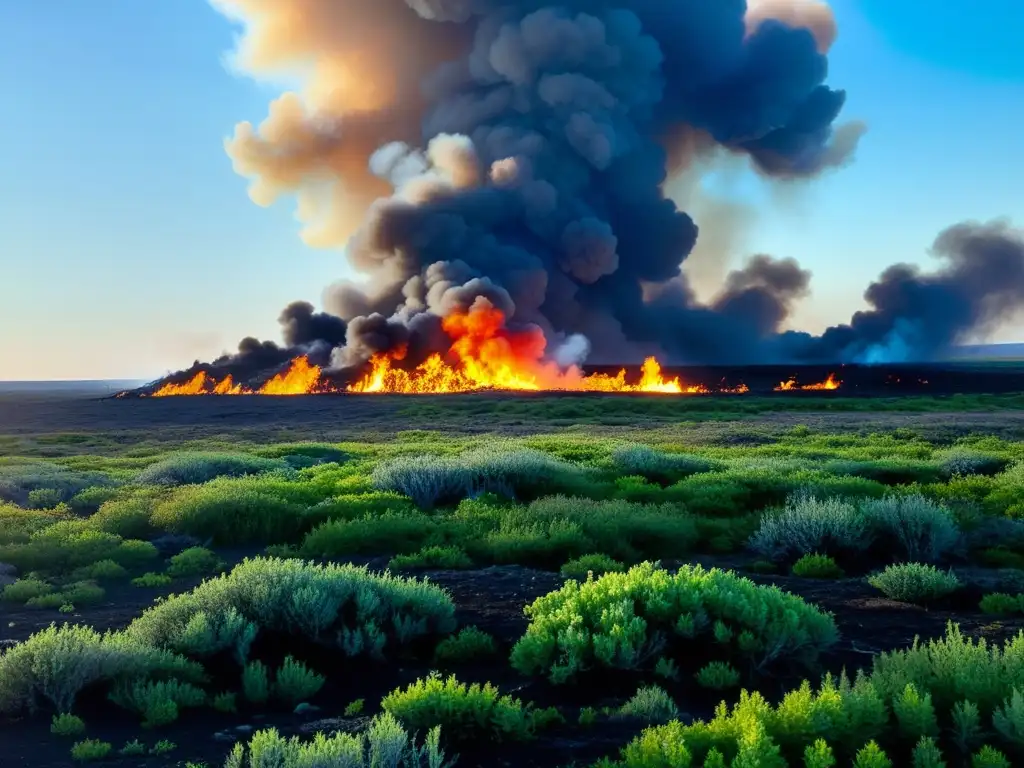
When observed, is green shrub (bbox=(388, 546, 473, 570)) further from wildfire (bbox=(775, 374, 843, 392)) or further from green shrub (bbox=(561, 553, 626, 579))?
wildfire (bbox=(775, 374, 843, 392))

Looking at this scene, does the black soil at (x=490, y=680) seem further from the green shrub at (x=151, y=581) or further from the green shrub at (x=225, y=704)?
the green shrub at (x=151, y=581)

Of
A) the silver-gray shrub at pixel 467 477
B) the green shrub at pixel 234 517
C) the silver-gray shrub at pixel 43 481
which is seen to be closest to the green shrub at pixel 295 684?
the green shrub at pixel 234 517

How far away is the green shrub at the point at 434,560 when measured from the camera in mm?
12461

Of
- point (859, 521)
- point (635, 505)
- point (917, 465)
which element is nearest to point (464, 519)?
point (635, 505)

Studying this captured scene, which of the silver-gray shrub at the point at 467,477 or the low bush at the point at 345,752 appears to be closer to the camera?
the low bush at the point at 345,752

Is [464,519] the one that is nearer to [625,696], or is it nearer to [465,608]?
[465,608]

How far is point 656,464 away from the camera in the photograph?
22594 mm

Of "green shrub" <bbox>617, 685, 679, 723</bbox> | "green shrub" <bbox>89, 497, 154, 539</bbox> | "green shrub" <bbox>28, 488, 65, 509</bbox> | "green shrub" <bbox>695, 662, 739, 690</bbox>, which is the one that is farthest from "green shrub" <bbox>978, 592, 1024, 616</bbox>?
"green shrub" <bbox>28, 488, 65, 509</bbox>

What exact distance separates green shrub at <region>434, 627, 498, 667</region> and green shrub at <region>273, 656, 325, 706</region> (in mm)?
1334

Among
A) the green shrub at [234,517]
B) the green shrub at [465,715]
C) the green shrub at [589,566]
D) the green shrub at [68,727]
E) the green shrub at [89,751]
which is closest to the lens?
the green shrub at [89,751]

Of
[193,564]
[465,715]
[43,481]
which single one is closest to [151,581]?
[193,564]

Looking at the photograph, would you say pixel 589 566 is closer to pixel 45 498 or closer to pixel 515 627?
pixel 515 627

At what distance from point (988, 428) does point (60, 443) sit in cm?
4909

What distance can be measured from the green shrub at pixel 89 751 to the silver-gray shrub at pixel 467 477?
1188 centimetres
